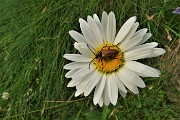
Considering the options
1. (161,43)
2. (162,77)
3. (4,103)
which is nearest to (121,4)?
(161,43)

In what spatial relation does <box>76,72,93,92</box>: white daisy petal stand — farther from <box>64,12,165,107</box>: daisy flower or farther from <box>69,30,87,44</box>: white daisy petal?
<box>69,30,87,44</box>: white daisy petal

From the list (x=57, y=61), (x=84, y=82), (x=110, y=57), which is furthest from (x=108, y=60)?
(x=57, y=61)

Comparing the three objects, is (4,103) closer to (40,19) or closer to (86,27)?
(40,19)

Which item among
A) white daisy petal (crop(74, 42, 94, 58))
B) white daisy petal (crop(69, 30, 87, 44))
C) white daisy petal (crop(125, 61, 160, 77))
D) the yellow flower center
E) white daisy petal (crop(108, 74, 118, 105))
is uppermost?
white daisy petal (crop(69, 30, 87, 44))

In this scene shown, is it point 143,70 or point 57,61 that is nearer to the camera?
point 143,70

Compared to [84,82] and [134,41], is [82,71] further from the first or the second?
[134,41]

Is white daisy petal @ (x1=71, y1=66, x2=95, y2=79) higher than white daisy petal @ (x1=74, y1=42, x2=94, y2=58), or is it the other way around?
white daisy petal @ (x1=74, y1=42, x2=94, y2=58)

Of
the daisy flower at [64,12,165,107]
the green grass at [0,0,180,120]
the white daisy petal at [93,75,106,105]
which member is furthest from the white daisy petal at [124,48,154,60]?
the green grass at [0,0,180,120]

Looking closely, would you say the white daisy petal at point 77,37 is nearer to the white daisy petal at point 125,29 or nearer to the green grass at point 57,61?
the white daisy petal at point 125,29
